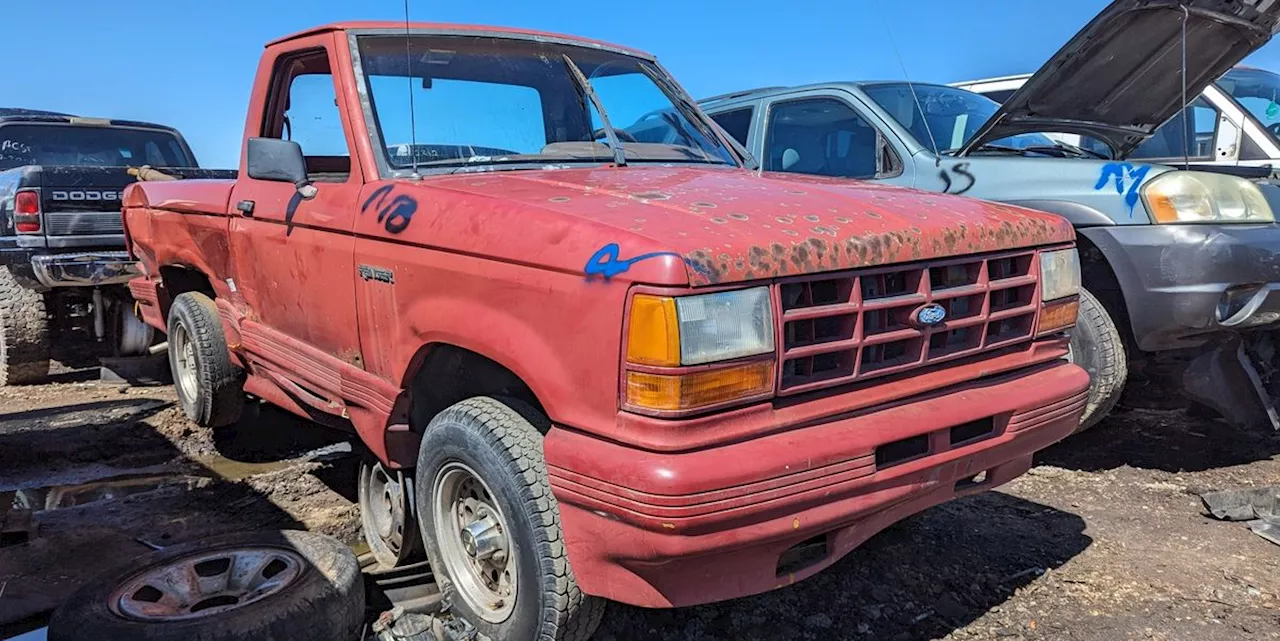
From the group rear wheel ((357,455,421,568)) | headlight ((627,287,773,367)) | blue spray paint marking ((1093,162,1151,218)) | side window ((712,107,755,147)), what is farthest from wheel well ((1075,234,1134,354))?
rear wheel ((357,455,421,568))

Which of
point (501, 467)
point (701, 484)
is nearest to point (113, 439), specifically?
point (501, 467)

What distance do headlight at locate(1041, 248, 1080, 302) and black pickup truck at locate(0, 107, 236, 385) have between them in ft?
19.2

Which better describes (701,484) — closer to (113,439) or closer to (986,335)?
(986,335)

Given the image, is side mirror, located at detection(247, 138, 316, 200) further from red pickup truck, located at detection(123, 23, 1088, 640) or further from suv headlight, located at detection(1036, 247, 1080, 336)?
suv headlight, located at detection(1036, 247, 1080, 336)


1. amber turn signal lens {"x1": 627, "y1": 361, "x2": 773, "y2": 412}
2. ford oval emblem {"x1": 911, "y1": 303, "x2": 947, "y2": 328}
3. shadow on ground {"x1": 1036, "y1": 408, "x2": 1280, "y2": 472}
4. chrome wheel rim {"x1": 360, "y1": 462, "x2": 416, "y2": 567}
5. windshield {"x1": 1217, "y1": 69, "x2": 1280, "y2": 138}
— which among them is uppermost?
windshield {"x1": 1217, "y1": 69, "x2": 1280, "y2": 138}

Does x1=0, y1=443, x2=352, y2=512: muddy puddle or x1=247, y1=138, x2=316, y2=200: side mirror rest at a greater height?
x1=247, y1=138, x2=316, y2=200: side mirror

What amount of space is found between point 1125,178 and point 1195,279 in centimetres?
57

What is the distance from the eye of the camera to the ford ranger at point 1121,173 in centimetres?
379

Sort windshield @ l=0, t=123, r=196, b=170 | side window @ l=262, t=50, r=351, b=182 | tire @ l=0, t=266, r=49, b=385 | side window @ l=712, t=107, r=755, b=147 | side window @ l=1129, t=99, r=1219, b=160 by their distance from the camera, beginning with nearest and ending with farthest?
side window @ l=262, t=50, r=351, b=182
side window @ l=712, t=107, r=755, b=147
side window @ l=1129, t=99, r=1219, b=160
tire @ l=0, t=266, r=49, b=385
windshield @ l=0, t=123, r=196, b=170

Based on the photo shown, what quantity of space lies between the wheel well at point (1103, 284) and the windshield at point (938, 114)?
3.26 ft

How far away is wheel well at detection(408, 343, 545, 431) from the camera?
8.59 ft

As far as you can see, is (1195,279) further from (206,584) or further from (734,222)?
(206,584)

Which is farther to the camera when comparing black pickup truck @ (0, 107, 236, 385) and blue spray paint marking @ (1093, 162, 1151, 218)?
black pickup truck @ (0, 107, 236, 385)

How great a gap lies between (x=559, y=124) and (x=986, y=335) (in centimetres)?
178
